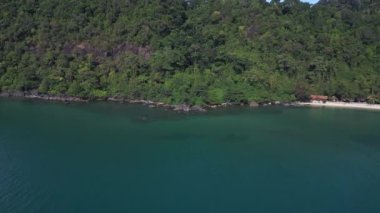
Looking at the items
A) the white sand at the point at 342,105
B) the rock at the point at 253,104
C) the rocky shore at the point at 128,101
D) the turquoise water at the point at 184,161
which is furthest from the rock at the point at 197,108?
the white sand at the point at 342,105

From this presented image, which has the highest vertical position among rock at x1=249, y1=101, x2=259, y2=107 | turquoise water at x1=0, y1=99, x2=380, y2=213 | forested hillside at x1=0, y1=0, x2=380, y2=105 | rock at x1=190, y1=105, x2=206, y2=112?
forested hillside at x1=0, y1=0, x2=380, y2=105

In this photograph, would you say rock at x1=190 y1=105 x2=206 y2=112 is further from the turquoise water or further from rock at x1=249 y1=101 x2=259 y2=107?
rock at x1=249 y1=101 x2=259 y2=107

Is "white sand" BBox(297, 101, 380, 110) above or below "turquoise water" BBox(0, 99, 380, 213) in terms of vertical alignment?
above

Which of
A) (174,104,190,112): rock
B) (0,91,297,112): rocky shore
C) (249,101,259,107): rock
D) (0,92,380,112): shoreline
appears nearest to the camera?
(174,104,190,112): rock

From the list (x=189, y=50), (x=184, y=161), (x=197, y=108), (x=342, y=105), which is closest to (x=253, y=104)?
(x=197, y=108)

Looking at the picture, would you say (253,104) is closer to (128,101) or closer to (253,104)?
(253,104)

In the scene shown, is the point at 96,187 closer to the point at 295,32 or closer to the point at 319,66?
the point at 319,66

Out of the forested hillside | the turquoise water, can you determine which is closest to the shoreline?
the forested hillside
